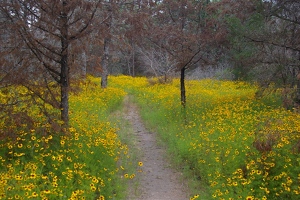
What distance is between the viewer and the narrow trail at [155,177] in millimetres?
6239

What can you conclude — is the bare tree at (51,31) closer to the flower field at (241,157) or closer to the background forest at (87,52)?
the background forest at (87,52)

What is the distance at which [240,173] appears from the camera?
5.32 metres

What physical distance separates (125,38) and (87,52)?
2.17 metres

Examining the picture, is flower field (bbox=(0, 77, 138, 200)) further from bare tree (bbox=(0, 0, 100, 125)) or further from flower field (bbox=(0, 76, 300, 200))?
bare tree (bbox=(0, 0, 100, 125))

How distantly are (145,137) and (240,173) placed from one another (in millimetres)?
5747

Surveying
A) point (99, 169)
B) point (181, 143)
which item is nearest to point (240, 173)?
point (99, 169)

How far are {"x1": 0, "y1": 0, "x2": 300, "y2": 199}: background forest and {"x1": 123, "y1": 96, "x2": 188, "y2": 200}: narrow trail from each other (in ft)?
2.10

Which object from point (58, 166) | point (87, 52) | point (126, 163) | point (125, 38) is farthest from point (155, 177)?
point (125, 38)

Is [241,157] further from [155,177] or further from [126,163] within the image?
[126,163]

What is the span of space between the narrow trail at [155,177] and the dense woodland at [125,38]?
2082mm

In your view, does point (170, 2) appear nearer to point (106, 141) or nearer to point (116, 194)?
point (106, 141)

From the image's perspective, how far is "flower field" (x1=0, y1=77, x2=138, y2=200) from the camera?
4230mm

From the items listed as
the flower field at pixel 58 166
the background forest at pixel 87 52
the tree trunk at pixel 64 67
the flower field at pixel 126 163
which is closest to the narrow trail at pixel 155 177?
the flower field at pixel 126 163

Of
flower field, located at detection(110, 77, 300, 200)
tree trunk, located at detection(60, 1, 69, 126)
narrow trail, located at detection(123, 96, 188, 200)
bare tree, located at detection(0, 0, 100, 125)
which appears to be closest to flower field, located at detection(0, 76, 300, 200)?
flower field, located at detection(110, 77, 300, 200)
